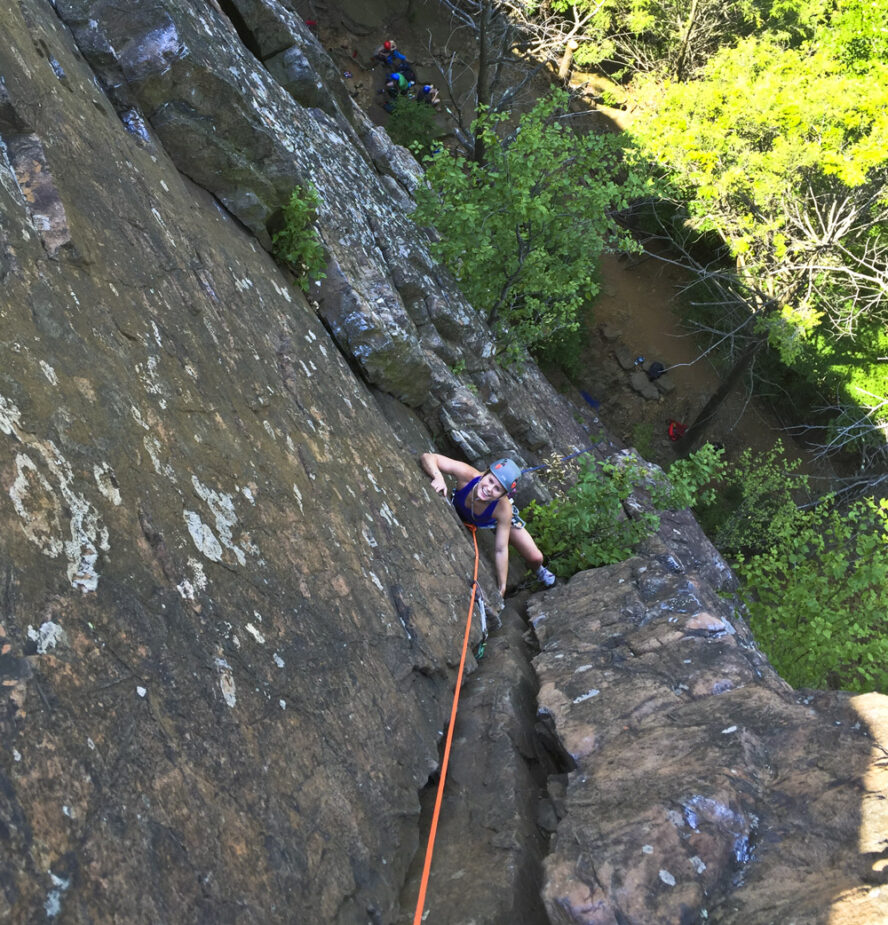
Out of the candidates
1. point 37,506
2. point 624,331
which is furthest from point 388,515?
point 624,331

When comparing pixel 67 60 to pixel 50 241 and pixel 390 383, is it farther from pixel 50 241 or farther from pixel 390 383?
pixel 390 383

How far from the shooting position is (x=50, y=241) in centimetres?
331

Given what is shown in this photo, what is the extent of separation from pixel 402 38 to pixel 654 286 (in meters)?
10.9

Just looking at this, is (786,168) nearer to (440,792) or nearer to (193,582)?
(440,792)

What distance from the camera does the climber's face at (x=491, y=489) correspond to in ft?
21.6

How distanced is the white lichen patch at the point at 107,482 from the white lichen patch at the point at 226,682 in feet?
2.52

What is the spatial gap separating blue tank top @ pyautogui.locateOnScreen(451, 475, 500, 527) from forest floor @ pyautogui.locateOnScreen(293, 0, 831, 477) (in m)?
12.1

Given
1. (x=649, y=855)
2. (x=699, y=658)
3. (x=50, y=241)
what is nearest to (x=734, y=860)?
(x=649, y=855)

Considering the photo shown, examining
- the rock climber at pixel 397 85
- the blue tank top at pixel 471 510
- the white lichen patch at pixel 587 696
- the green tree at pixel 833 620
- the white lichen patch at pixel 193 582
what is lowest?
the green tree at pixel 833 620

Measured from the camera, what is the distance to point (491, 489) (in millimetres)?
6609

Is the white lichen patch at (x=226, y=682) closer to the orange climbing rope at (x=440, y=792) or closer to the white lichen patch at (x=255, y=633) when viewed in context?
the white lichen patch at (x=255, y=633)

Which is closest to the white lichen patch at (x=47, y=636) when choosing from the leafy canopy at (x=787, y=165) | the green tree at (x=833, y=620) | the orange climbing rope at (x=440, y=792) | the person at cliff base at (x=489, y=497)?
the orange climbing rope at (x=440, y=792)

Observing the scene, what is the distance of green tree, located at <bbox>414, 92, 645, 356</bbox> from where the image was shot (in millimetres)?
9812

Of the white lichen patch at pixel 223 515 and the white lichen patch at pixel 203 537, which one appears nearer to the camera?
the white lichen patch at pixel 203 537
